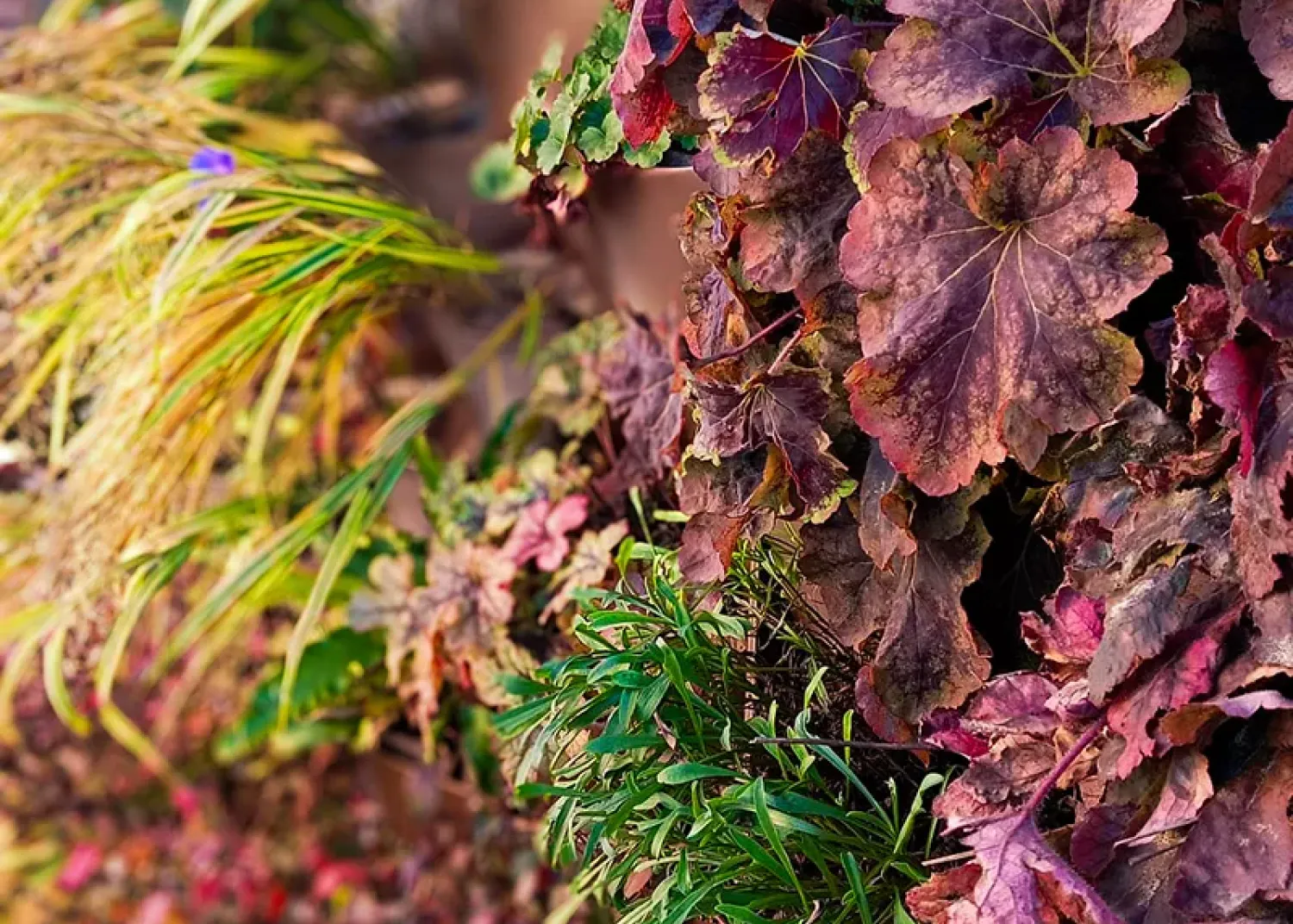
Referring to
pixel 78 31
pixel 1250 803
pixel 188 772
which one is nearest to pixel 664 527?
pixel 1250 803

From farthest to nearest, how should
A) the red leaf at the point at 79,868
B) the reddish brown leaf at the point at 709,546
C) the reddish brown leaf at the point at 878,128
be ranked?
the red leaf at the point at 79,868
the reddish brown leaf at the point at 709,546
the reddish brown leaf at the point at 878,128

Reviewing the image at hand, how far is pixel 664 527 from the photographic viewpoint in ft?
3.51

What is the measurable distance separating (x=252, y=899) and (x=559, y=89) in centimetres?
171

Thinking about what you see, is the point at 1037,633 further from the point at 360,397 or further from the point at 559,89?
the point at 360,397

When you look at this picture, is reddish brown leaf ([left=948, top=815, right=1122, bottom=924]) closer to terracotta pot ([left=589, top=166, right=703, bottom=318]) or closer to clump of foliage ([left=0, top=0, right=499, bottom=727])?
terracotta pot ([left=589, top=166, right=703, bottom=318])

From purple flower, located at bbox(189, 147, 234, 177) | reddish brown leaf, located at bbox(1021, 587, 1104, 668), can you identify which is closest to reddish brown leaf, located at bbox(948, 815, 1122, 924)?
reddish brown leaf, located at bbox(1021, 587, 1104, 668)

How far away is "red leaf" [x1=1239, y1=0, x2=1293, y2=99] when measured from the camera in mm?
637

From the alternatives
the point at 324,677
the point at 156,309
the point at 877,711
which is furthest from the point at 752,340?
the point at 324,677

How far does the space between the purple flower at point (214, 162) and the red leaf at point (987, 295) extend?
0.77m

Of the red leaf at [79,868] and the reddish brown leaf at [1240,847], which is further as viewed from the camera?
the red leaf at [79,868]

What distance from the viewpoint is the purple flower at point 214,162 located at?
1.19m

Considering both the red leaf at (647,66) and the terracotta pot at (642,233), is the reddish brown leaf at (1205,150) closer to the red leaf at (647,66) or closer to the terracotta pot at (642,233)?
the red leaf at (647,66)

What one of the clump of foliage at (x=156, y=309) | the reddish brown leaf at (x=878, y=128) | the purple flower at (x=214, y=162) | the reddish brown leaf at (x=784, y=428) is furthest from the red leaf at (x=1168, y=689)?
the purple flower at (x=214, y=162)

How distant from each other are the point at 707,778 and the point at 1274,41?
0.58 m
